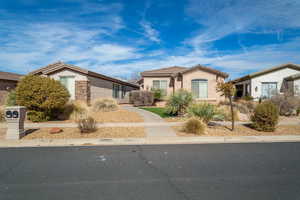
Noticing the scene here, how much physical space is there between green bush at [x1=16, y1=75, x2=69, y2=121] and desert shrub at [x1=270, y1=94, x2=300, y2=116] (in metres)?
16.2

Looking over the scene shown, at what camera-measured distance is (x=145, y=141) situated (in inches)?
265

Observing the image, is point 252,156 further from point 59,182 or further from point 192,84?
point 192,84

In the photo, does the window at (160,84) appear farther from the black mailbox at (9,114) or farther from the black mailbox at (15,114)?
the black mailbox at (9,114)

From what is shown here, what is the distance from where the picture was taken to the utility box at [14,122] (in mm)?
6828

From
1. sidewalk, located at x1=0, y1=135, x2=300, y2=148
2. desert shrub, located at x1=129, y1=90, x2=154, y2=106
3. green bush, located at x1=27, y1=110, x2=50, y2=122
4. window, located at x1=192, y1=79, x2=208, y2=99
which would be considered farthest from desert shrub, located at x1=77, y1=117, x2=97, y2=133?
window, located at x1=192, y1=79, x2=208, y2=99

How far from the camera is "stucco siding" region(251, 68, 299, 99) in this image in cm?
1906

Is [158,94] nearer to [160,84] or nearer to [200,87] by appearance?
[160,84]

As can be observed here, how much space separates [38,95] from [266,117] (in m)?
12.1

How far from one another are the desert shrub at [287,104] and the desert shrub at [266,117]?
676 cm

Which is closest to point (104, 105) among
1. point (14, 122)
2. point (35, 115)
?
point (35, 115)

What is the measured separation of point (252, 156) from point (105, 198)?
4397 mm

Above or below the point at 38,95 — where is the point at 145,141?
below

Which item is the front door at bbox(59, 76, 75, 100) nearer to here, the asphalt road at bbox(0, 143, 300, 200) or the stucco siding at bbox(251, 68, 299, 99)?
the asphalt road at bbox(0, 143, 300, 200)

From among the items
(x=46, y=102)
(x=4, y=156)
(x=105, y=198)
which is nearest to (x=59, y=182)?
(x=105, y=198)
